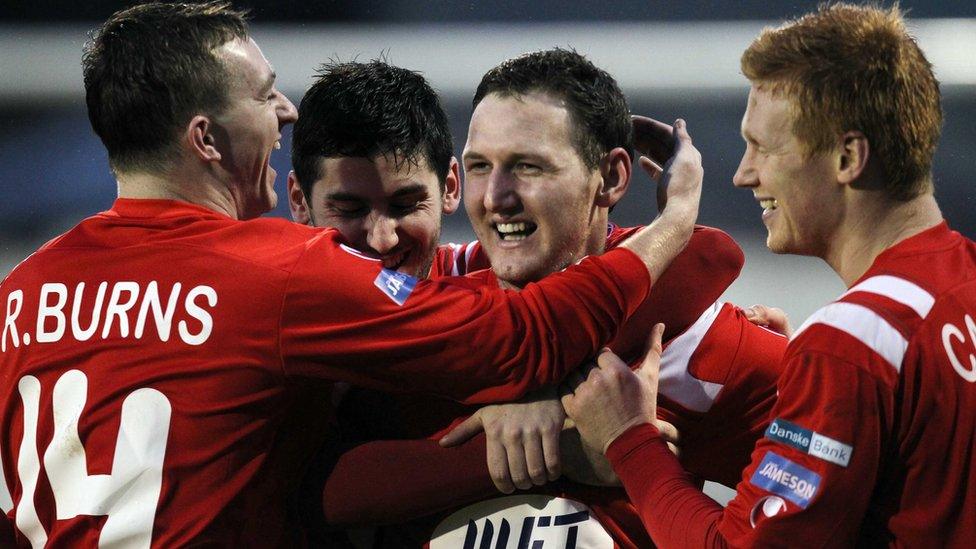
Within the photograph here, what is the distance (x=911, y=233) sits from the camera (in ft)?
4.83

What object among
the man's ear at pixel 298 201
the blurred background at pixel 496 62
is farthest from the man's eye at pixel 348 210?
the blurred background at pixel 496 62

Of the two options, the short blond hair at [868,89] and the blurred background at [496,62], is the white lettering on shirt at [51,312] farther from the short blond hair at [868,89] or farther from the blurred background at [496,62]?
the blurred background at [496,62]

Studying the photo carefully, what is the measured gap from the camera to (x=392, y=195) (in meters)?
2.08

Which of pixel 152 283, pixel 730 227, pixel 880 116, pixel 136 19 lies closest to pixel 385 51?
pixel 730 227

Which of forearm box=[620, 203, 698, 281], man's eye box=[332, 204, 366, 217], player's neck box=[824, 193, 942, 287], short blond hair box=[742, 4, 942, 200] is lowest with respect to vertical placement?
man's eye box=[332, 204, 366, 217]

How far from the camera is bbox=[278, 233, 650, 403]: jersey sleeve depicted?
63.3 inches

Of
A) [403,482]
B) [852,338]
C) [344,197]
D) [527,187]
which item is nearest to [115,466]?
[403,482]

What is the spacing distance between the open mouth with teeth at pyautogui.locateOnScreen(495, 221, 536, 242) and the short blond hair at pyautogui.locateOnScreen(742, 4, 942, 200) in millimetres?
513

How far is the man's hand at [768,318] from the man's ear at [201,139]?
0.99 meters

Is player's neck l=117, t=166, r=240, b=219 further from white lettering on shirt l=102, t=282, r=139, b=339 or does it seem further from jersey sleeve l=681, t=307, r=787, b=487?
jersey sleeve l=681, t=307, r=787, b=487

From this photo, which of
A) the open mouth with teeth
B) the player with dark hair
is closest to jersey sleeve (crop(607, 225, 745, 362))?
the open mouth with teeth

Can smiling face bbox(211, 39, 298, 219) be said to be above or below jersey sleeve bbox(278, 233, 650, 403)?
above

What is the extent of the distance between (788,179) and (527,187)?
49cm

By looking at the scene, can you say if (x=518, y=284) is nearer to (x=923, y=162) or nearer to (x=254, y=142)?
(x=254, y=142)
